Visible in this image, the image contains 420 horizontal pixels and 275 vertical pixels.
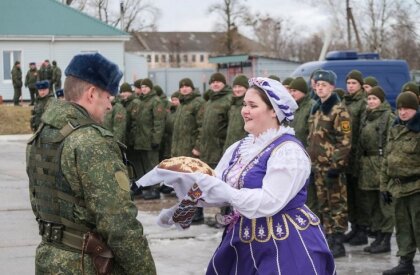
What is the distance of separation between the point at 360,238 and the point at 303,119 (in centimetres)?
163

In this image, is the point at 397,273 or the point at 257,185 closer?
the point at 257,185

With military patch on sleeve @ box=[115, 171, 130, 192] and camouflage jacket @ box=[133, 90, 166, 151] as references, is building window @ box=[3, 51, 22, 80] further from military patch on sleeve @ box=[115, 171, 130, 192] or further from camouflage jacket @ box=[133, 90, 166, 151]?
military patch on sleeve @ box=[115, 171, 130, 192]

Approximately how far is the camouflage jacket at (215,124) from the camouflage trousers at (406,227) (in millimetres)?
3269

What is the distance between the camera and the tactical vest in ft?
11.6

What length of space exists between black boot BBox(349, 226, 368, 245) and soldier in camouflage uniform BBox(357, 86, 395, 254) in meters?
0.21

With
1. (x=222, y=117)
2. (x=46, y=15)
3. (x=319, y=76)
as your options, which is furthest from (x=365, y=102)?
(x=46, y=15)

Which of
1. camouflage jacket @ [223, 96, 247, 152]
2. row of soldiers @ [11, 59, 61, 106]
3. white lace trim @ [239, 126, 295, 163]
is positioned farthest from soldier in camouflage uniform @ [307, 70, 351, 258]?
row of soldiers @ [11, 59, 61, 106]

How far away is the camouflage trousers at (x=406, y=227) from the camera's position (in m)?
7.38

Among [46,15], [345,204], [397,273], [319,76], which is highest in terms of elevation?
[46,15]

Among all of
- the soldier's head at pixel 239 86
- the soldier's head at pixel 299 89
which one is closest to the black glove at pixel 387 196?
the soldier's head at pixel 299 89

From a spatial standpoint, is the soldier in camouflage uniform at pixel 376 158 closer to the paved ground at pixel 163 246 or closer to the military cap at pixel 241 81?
the paved ground at pixel 163 246

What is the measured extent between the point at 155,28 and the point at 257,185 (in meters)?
67.9

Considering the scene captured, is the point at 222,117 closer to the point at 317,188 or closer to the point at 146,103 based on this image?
the point at 317,188

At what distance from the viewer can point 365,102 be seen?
9.17 m
